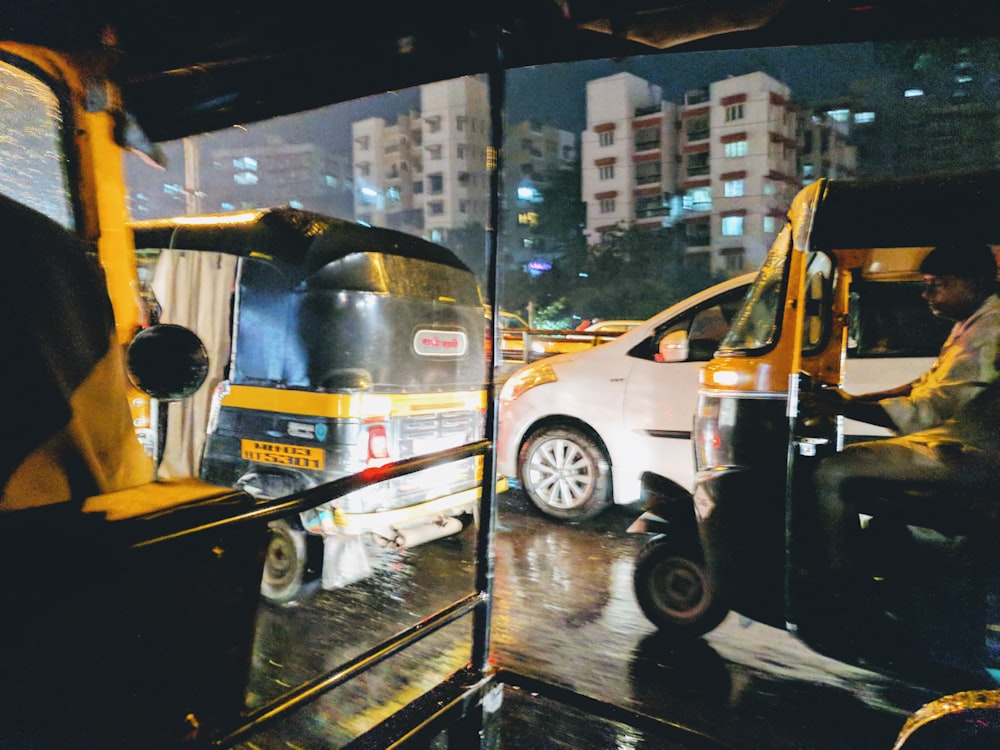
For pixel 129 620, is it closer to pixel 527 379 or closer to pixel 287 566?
pixel 287 566

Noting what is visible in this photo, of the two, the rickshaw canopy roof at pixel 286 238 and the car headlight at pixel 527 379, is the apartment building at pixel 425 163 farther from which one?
the rickshaw canopy roof at pixel 286 238

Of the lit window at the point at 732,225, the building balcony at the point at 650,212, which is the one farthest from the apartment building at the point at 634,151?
the lit window at the point at 732,225

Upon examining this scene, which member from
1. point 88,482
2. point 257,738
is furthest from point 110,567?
point 257,738

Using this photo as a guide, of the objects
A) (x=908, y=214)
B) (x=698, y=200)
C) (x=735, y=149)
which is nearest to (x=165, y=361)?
(x=908, y=214)

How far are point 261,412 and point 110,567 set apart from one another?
335 centimetres

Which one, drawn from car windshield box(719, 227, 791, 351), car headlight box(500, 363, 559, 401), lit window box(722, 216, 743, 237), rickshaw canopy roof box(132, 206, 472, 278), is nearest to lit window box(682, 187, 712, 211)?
lit window box(722, 216, 743, 237)

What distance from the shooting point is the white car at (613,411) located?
5426 millimetres

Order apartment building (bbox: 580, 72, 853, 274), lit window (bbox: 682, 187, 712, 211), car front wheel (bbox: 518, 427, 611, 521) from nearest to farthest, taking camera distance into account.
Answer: car front wheel (bbox: 518, 427, 611, 521) < apartment building (bbox: 580, 72, 853, 274) < lit window (bbox: 682, 187, 712, 211)

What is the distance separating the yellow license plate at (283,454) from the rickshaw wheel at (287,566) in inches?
17.0

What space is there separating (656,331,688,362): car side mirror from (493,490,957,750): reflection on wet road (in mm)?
1921

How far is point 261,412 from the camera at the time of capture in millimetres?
4316

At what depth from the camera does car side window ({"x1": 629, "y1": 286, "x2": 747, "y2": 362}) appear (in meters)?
5.34

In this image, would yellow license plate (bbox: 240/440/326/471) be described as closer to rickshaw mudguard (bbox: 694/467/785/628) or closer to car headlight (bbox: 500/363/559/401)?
rickshaw mudguard (bbox: 694/467/785/628)

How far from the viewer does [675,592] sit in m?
3.81
